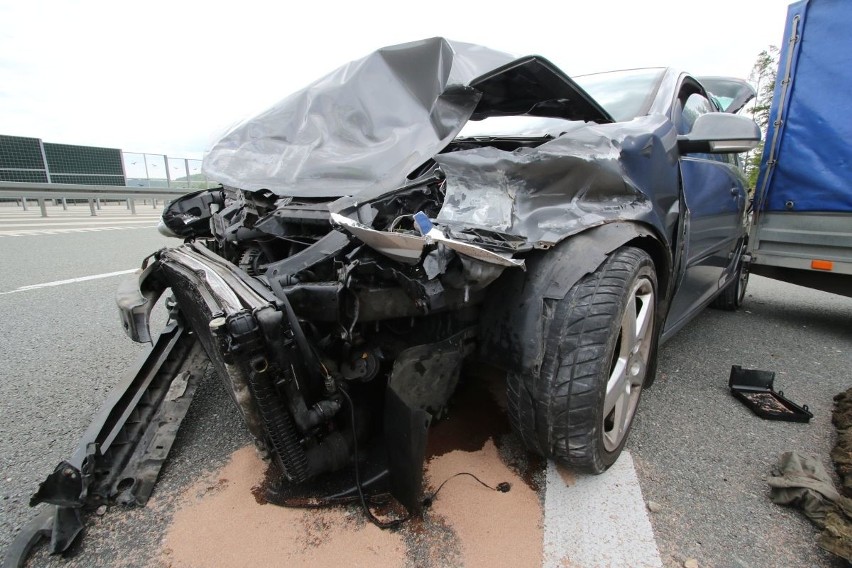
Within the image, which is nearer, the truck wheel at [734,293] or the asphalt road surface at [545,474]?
the asphalt road surface at [545,474]

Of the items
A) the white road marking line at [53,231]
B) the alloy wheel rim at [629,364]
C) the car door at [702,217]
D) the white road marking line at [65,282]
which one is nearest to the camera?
the alloy wheel rim at [629,364]

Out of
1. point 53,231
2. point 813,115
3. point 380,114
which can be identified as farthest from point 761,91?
point 53,231

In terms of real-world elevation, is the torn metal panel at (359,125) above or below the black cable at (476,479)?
above

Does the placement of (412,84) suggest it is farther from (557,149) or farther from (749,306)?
(749,306)

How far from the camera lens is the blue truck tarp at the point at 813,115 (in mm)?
3482

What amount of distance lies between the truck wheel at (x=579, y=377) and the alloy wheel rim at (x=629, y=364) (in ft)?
0.11

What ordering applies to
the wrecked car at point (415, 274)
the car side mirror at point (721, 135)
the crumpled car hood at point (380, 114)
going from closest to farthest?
the wrecked car at point (415, 274), the crumpled car hood at point (380, 114), the car side mirror at point (721, 135)

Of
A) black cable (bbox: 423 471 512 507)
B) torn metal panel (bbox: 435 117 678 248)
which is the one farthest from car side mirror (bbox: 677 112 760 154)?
black cable (bbox: 423 471 512 507)

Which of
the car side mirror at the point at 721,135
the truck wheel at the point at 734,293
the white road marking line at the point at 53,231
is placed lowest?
the white road marking line at the point at 53,231

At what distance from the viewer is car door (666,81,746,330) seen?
2.40 meters

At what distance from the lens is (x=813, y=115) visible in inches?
143

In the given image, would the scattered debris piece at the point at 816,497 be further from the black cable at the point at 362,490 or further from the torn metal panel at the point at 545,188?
the torn metal panel at the point at 545,188

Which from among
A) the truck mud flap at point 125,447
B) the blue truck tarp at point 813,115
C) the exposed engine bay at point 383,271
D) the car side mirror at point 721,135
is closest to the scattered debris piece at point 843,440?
the exposed engine bay at point 383,271

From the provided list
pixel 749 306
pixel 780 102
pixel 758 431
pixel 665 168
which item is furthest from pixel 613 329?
pixel 749 306
